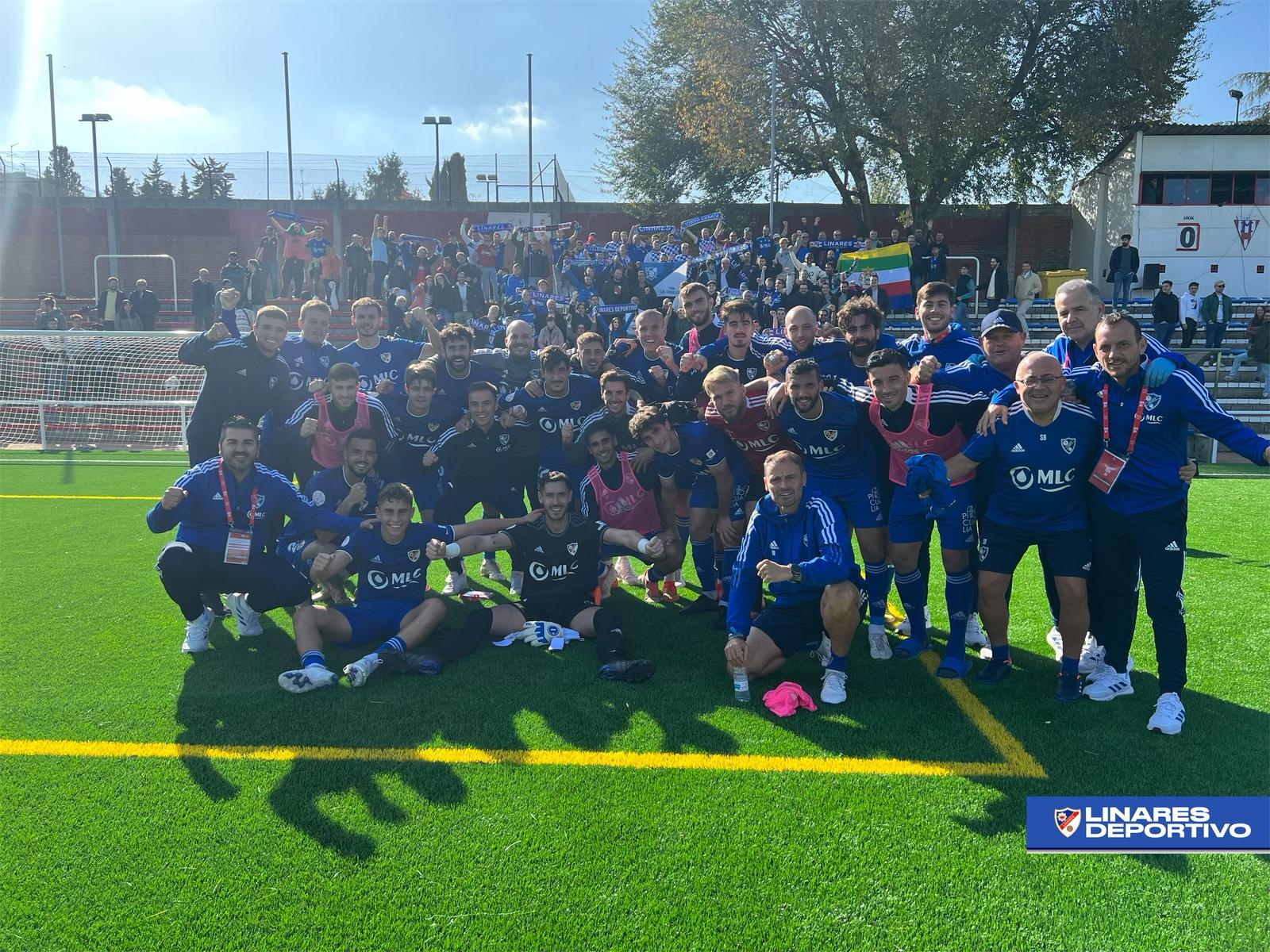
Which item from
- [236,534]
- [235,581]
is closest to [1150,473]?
[236,534]

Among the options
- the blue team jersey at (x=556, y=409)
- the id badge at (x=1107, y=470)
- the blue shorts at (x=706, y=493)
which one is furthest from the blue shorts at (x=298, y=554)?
the id badge at (x=1107, y=470)

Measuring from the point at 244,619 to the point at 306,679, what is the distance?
129 cm

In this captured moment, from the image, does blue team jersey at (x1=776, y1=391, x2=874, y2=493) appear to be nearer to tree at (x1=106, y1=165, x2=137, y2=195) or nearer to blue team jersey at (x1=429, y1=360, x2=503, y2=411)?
blue team jersey at (x1=429, y1=360, x2=503, y2=411)

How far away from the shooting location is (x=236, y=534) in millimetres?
5477

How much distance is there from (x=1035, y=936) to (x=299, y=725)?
345 cm

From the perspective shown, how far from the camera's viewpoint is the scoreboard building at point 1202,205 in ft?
86.9

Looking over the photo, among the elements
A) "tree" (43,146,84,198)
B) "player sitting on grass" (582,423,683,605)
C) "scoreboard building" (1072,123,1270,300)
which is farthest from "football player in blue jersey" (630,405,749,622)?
"tree" (43,146,84,198)

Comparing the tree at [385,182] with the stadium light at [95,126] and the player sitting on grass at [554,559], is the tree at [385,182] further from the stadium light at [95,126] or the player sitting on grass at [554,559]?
the player sitting on grass at [554,559]

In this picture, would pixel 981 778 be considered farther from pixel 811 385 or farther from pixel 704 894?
pixel 811 385

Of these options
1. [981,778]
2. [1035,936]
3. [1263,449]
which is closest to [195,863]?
[1035,936]

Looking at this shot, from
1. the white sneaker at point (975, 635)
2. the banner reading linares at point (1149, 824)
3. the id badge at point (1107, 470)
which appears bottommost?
the banner reading linares at point (1149, 824)

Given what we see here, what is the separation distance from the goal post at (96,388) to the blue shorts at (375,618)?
13080mm

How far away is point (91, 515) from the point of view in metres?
9.73

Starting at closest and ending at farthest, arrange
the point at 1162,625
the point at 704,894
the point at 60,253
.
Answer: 1. the point at 704,894
2. the point at 1162,625
3. the point at 60,253
